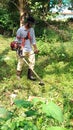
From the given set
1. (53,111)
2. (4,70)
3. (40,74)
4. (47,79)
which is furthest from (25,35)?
(53,111)

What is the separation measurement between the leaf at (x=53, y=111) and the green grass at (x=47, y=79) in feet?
12.8

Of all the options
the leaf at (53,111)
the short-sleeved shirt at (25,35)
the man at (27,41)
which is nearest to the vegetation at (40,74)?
the leaf at (53,111)

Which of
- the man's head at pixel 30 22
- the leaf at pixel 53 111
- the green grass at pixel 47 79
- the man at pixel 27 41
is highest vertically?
the leaf at pixel 53 111

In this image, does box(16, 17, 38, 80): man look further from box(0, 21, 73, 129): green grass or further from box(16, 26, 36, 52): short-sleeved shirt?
box(0, 21, 73, 129): green grass

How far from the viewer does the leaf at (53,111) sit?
2.21 metres

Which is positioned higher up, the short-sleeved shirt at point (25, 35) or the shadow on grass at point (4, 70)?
the short-sleeved shirt at point (25, 35)

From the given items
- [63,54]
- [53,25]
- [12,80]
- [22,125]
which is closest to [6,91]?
[12,80]

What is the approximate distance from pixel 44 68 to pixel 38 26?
7.25 meters

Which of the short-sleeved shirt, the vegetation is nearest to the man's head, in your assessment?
the short-sleeved shirt

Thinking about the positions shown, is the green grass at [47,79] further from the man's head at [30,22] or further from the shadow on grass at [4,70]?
the man's head at [30,22]

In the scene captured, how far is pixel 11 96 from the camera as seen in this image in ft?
27.8

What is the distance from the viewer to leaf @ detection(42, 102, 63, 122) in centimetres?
221

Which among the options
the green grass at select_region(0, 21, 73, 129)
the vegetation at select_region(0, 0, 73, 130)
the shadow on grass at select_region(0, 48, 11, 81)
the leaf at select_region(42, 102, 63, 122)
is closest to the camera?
the leaf at select_region(42, 102, 63, 122)

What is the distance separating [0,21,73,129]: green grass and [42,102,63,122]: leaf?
391 centimetres
